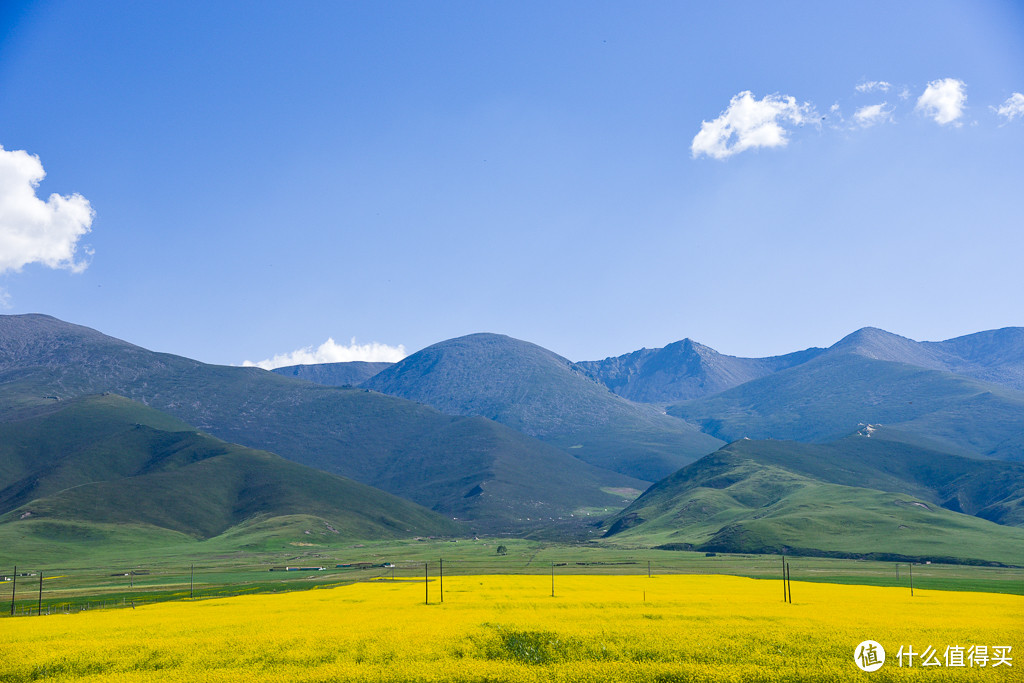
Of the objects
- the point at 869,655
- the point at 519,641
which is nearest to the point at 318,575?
the point at 519,641

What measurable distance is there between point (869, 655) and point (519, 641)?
27564 millimetres

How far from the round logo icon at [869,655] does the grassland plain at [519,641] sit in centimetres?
68

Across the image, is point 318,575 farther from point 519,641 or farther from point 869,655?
point 869,655

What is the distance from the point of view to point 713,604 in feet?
252

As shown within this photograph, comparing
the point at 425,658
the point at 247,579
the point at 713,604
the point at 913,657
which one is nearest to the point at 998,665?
the point at 913,657

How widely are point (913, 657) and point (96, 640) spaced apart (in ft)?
227

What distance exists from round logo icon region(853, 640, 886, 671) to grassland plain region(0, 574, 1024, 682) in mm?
675

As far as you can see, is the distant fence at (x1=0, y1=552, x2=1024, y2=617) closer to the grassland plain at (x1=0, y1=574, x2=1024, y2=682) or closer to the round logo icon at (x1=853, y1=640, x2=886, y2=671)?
the grassland plain at (x1=0, y1=574, x2=1024, y2=682)

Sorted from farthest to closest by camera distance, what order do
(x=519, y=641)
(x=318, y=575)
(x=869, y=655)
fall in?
1. (x=318, y=575)
2. (x=519, y=641)
3. (x=869, y=655)

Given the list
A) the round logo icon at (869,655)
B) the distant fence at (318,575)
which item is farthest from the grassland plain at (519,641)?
the distant fence at (318,575)

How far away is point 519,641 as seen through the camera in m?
58.8

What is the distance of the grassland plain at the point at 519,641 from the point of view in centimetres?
5078

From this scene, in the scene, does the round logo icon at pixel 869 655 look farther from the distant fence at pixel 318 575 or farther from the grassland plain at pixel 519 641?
→ the distant fence at pixel 318 575

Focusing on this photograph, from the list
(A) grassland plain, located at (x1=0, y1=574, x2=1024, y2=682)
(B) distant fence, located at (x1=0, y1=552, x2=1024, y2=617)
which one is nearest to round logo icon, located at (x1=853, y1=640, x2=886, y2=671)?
(A) grassland plain, located at (x1=0, y1=574, x2=1024, y2=682)
